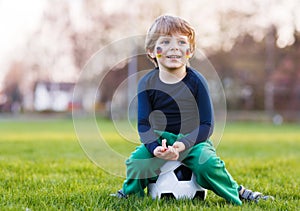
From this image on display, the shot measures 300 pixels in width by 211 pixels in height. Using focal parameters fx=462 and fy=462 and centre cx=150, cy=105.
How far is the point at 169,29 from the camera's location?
2885 mm

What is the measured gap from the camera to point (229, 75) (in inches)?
1165

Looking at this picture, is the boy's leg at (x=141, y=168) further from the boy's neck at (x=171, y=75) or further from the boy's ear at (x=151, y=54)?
the boy's ear at (x=151, y=54)

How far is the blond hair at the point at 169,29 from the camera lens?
2.89 m

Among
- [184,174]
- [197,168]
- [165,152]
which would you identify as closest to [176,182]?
[184,174]

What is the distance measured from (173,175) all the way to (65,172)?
6.16ft

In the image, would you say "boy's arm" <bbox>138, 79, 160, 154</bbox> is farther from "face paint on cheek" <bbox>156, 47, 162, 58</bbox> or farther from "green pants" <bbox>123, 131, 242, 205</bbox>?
"face paint on cheek" <bbox>156, 47, 162, 58</bbox>

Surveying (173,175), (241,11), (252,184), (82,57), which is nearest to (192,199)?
(173,175)

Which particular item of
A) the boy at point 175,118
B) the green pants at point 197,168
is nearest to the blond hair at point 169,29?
the boy at point 175,118

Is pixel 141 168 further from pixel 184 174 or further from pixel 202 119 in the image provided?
pixel 202 119

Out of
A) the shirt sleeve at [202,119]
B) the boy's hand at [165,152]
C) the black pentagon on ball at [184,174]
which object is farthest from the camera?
the black pentagon on ball at [184,174]

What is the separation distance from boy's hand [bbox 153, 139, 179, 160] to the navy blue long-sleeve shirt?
148 millimetres

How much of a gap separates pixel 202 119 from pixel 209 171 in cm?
32

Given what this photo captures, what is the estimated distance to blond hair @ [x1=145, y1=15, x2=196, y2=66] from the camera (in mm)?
2891

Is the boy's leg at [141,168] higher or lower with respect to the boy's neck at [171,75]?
lower
